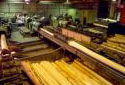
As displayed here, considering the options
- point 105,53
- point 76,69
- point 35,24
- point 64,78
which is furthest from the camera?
point 35,24

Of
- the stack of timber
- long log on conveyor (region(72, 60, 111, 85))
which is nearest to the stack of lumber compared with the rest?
long log on conveyor (region(72, 60, 111, 85))

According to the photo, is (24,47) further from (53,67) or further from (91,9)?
(91,9)

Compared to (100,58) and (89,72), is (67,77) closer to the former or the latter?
(89,72)

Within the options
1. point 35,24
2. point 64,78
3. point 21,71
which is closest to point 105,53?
point 64,78

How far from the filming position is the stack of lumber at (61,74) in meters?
3.29

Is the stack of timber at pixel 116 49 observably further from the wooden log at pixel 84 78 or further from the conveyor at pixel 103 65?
the wooden log at pixel 84 78

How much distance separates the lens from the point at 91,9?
595 inches

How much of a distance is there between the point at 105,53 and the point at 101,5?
39.1 feet

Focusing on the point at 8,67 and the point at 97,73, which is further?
the point at 8,67

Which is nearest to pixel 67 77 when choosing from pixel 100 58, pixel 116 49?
pixel 100 58

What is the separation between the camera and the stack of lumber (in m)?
3.29

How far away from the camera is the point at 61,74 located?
3691mm

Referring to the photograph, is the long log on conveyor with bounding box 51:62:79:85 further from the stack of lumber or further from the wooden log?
the wooden log

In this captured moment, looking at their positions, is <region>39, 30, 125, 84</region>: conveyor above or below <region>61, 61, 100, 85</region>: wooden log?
above
